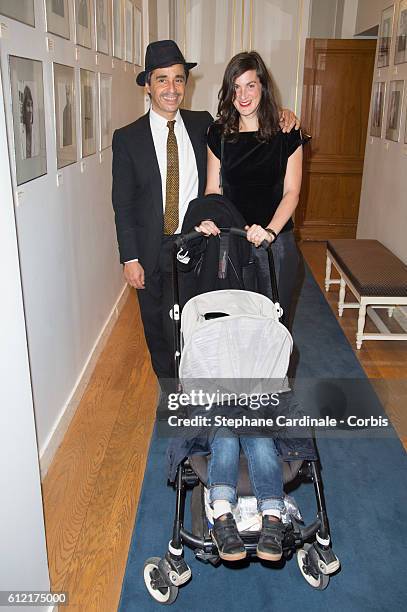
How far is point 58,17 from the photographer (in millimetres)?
2965

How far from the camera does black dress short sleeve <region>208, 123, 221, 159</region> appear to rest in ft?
9.15

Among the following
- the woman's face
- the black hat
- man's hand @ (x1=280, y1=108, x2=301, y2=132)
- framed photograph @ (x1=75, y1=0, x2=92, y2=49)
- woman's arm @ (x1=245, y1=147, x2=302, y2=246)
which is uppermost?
framed photograph @ (x1=75, y1=0, x2=92, y2=49)

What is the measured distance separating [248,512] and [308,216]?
603 cm

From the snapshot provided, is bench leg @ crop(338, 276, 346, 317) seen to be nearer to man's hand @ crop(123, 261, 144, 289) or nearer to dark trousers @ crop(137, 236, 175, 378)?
dark trousers @ crop(137, 236, 175, 378)

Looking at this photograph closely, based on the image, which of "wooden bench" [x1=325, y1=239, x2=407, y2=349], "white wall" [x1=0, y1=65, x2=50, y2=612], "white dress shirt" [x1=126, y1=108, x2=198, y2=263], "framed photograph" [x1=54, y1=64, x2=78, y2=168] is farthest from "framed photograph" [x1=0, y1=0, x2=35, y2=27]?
"wooden bench" [x1=325, y1=239, x2=407, y2=349]

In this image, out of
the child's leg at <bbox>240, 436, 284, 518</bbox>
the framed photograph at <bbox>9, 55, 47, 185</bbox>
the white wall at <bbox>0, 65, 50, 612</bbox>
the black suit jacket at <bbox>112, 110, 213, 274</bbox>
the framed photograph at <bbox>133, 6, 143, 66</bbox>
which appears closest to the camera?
the white wall at <bbox>0, 65, 50, 612</bbox>

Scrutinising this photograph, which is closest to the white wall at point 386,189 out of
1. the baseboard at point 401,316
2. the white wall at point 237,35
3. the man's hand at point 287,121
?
the baseboard at point 401,316

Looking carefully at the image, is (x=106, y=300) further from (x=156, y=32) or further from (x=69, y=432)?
(x=156, y=32)

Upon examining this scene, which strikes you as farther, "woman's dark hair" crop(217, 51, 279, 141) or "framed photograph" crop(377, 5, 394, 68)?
"framed photograph" crop(377, 5, 394, 68)

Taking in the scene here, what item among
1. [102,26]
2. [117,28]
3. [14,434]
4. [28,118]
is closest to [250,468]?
[14,434]

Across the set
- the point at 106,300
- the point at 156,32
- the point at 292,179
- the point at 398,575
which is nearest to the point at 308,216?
the point at 156,32

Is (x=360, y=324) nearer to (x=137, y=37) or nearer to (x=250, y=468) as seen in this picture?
(x=250, y=468)

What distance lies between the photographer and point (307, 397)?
368cm

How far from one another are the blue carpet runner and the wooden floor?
0.08m
